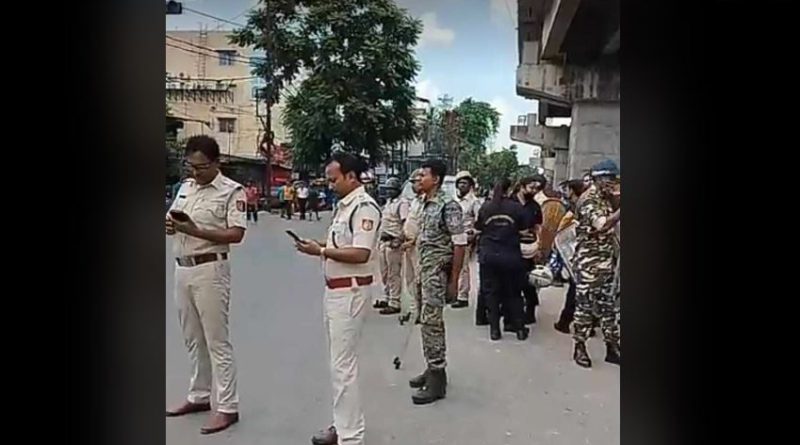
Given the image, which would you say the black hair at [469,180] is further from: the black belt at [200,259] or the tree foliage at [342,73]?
the black belt at [200,259]

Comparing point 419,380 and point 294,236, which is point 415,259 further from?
point 294,236

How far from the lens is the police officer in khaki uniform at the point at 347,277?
1.70m

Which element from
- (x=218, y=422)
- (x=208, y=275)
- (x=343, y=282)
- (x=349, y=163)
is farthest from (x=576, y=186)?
(x=218, y=422)

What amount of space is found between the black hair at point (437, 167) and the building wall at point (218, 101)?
442mm

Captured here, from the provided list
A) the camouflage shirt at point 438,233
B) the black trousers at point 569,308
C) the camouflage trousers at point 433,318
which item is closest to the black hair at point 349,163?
the camouflage shirt at point 438,233

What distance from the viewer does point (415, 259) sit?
2.27 m

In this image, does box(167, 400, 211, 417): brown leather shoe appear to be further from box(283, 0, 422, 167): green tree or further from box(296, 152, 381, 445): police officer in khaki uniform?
box(283, 0, 422, 167): green tree

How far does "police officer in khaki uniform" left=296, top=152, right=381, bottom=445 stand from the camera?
170 cm

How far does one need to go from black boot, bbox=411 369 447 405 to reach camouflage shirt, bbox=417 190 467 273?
32 centimetres

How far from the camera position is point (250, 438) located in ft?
5.86

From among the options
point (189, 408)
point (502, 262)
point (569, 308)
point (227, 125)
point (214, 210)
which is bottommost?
point (189, 408)

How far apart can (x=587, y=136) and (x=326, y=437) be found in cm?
109
